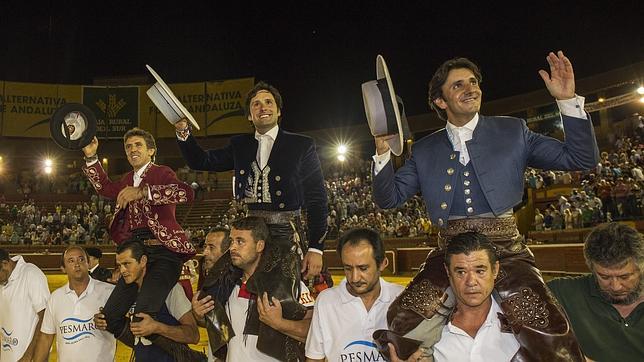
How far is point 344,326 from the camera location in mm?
3066

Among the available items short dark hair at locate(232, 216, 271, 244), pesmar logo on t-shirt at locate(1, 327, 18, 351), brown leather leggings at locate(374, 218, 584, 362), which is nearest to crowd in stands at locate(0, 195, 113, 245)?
pesmar logo on t-shirt at locate(1, 327, 18, 351)

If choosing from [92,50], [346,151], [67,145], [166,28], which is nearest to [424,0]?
[346,151]

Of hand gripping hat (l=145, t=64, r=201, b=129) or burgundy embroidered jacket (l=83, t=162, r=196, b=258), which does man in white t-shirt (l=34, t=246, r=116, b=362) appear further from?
hand gripping hat (l=145, t=64, r=201, b=129)

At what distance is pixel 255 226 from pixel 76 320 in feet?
6.52

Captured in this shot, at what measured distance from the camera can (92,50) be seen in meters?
31.5

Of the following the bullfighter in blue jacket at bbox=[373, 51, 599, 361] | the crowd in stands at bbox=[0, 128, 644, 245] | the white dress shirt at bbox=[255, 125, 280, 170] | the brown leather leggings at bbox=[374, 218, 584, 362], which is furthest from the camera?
the crowd in stands at bbox=[0, 128, 644, 245]

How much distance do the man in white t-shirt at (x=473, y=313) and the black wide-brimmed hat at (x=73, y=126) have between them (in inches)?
105

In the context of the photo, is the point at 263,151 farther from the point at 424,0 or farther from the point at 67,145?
the point at 424,0

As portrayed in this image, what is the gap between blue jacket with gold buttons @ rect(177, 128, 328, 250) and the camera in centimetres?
362

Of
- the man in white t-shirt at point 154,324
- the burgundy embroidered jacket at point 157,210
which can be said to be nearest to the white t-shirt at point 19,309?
the man in white t-shirt at point 154,324

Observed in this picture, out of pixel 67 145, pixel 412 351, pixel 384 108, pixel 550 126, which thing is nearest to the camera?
pixel 412 351

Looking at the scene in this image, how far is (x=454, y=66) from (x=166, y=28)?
3134 centimetres

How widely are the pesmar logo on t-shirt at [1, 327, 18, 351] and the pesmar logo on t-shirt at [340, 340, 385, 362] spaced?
3122mm

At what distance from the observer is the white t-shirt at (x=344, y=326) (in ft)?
10.0
